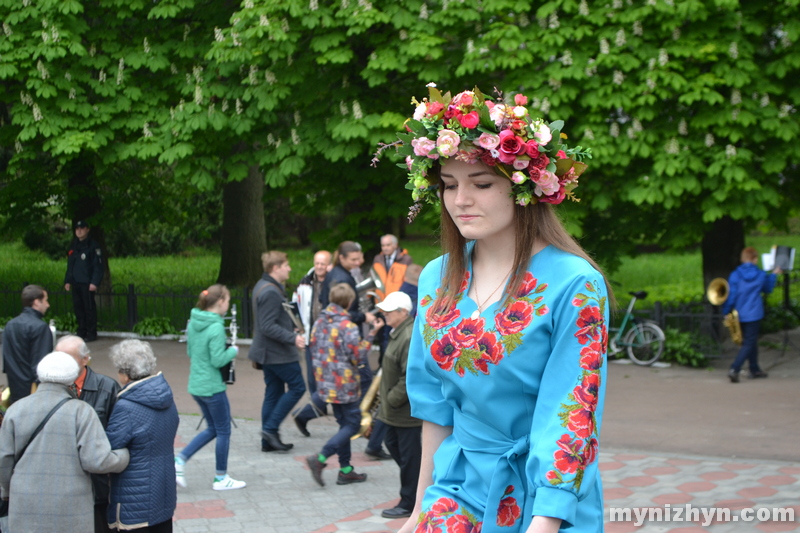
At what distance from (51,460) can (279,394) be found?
13.2ft

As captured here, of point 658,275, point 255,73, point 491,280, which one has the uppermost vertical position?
point 255,73

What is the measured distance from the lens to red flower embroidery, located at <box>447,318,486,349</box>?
2.53 meters

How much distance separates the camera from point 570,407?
2.38 meters

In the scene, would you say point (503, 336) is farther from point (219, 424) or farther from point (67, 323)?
point (67, 323)

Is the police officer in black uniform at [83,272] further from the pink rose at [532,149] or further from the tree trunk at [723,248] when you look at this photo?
the pink rose at [532,149]

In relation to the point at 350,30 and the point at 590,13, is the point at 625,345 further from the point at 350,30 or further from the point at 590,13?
the point at 350,30

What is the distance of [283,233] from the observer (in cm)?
3703

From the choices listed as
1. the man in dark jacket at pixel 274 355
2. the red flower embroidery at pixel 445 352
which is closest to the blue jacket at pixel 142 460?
the red flower embroidery at pixel 445 352

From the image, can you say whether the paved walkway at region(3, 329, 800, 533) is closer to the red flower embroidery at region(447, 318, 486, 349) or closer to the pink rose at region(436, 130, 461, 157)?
the red flower embroidery at region(447, 318, 486, 349)

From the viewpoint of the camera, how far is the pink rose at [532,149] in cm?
258

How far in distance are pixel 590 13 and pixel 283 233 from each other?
26.9 meters

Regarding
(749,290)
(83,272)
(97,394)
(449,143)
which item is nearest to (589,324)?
(449,143)

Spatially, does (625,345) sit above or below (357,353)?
below

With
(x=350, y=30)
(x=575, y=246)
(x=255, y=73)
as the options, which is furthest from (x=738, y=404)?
(x=575, y=246)
